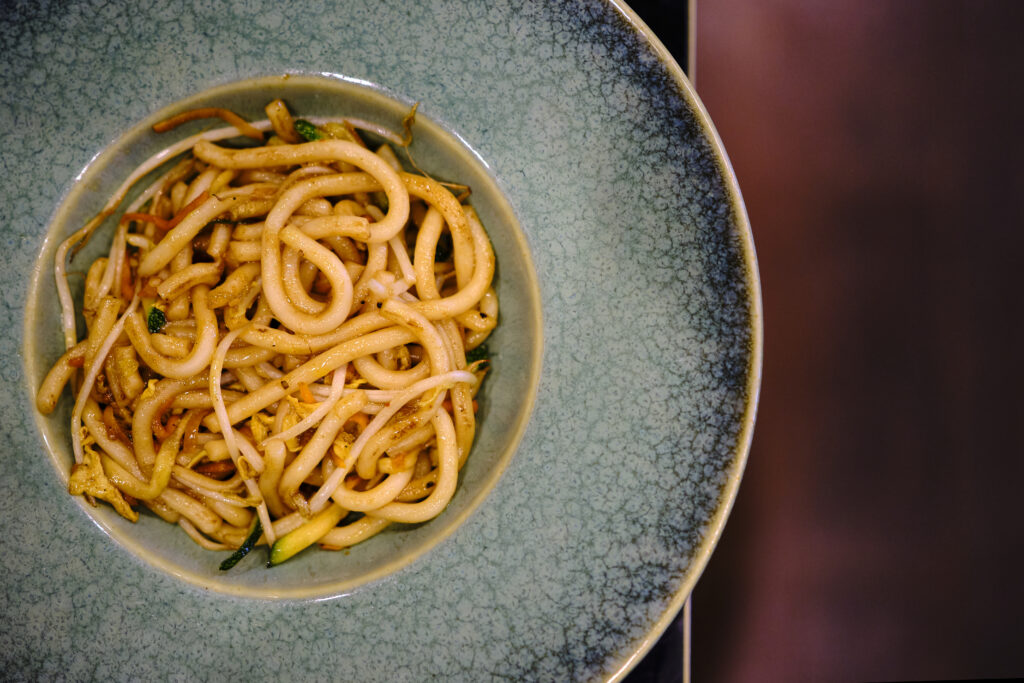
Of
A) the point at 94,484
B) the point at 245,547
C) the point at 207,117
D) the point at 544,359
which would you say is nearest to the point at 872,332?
the point at 544,359

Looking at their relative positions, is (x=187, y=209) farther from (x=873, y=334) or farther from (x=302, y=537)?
(x=873, y=334)

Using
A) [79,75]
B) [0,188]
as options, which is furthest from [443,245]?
[0,188]

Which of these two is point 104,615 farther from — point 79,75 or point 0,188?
point 79,75

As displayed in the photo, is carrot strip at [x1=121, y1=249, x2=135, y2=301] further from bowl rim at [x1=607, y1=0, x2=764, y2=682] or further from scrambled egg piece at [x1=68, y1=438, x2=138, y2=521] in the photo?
bowl rim at [x1=607, y1=0, x2=764, y2=682]

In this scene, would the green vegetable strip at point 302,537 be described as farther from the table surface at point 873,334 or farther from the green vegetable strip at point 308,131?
the table surface at point 873,334

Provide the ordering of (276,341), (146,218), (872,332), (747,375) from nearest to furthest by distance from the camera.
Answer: (747,375) < (276,341) < (146,218) < (872,332)

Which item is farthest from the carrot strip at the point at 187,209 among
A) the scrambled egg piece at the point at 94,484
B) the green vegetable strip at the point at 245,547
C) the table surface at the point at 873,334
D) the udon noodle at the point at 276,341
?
the table surface at the point at 873,334

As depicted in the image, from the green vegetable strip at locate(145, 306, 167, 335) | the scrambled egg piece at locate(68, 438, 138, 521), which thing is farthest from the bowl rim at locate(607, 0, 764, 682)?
the green vegetable strip at locate(145, 306, 167, 335)

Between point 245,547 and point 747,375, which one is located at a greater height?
point 747,375
